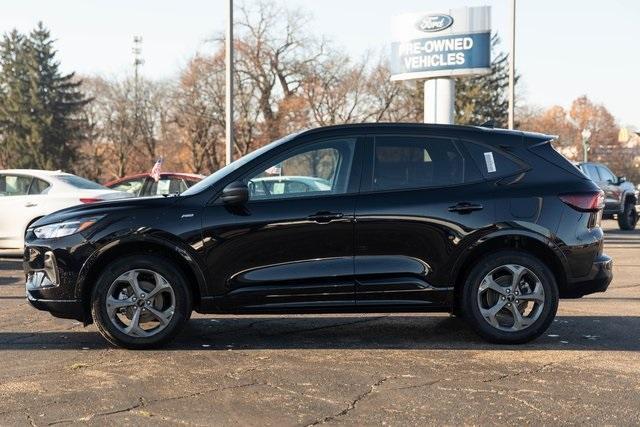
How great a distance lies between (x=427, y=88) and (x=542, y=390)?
25.9 m

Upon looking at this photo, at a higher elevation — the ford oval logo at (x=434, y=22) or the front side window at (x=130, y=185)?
the ford oval logo at (x=434, y=22)

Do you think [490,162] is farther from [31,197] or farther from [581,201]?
[31,197]

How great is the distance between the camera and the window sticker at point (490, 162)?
638 cm

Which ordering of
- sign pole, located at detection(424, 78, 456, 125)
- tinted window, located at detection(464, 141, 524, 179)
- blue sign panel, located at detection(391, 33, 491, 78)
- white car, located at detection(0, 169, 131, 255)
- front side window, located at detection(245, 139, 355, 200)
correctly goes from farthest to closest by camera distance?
sign pole, located at detection(424, 78, 456, 125) < blue sign panel, located at detection(391, 33, 491, 78) < white car, located at detection(0, 169, 131, 255) < tinted window, located at detection(464, 141, 524, 179) < front side window, located at detection(245, 139, 355, 200)

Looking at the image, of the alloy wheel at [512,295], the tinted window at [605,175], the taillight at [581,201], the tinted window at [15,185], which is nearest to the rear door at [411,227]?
the alloy wheel at [512,295]

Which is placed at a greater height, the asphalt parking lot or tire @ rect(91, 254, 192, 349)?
tire @ rect(91, 254, 192, 349)

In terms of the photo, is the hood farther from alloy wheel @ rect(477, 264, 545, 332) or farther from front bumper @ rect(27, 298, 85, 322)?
alloy wheel @ rect(477, 264, 545, 332)

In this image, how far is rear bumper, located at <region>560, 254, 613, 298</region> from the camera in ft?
20.8

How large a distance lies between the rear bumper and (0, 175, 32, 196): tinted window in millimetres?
9134

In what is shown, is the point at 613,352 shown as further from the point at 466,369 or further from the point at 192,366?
the point at 192,366

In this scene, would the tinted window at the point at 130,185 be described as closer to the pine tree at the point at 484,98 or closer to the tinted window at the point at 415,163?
the tinted window at the point at 415,163

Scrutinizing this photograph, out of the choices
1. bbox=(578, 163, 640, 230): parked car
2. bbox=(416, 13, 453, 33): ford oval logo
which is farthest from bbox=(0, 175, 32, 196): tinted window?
bbox=(416, 13, 453, 33): ford oval logo

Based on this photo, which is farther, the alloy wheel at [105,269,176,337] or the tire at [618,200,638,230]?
the tire at [618,200,638,230]

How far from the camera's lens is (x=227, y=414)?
444 centimetres
